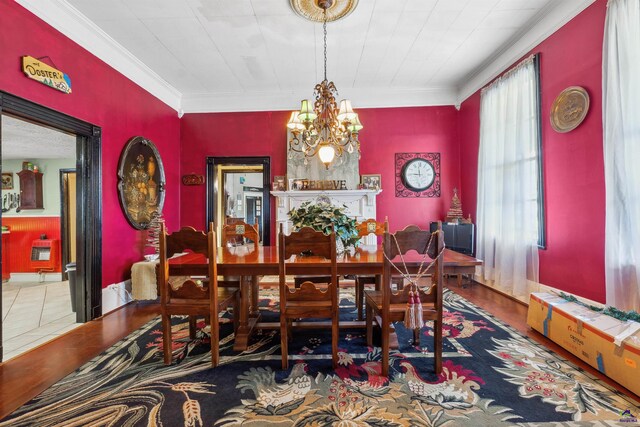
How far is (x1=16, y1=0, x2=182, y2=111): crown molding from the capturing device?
260 centimetres

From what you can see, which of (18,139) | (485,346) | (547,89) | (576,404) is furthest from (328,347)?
(18,139)

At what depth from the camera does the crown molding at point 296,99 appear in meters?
4.91

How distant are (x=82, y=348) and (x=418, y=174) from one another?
494 cm

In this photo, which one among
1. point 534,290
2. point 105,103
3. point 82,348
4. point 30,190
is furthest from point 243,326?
point 30,190

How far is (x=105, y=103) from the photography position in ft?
10.9

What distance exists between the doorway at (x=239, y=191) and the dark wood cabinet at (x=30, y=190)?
11.4 ft

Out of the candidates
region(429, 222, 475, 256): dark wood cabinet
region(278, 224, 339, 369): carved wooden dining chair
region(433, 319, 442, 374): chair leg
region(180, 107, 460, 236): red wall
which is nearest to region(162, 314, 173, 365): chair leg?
region(278, 224, 339, 369): carved wooden dining chair

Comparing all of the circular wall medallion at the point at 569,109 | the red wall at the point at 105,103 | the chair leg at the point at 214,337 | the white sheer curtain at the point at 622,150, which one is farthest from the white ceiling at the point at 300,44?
the chair leg at the point at 214,337

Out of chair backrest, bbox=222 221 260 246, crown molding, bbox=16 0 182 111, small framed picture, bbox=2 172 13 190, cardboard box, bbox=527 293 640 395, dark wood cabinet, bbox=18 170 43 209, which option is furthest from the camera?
small framed picture, bbox=2 172 13 190

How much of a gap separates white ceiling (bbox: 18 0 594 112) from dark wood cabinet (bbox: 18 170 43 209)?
3525 mm

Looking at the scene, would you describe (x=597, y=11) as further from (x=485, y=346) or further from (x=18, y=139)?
(x=18, y=139)

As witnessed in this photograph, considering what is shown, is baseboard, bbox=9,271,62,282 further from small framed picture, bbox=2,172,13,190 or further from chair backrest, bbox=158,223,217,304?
chair backrest, bbox=158,223,217,304

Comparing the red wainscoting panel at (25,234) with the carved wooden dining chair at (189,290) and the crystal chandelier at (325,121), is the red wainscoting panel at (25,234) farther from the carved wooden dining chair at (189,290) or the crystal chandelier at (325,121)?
the crystal chandelier at (325,121)

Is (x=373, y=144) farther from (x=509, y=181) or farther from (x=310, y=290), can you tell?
(x=310, y=290)
